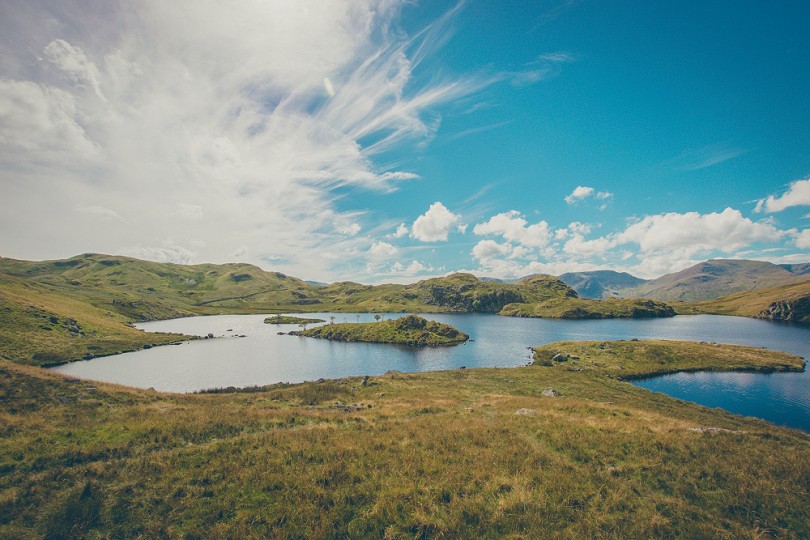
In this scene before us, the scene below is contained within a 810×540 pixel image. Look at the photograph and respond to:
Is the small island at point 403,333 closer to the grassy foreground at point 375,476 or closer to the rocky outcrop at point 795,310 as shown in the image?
the grassy foreground at point 375,476

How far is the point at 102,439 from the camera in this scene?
1830 cm

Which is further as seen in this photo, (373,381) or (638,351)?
(638,351)

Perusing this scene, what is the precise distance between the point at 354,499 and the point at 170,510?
23.4 feet

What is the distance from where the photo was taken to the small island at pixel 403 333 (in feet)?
445

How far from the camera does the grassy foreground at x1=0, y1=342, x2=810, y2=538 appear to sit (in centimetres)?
1066

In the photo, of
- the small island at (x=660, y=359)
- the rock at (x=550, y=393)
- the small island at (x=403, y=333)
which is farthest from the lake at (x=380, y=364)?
the rock at (x=550, y=393)

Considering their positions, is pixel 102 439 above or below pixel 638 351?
above

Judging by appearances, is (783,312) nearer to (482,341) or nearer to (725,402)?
(482,341)

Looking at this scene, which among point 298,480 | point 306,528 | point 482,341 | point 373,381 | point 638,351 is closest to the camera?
point 306,528

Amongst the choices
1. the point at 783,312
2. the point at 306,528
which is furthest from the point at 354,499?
the point at 783,312

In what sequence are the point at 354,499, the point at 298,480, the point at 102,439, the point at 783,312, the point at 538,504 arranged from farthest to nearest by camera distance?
the point at 783,312, the point at 102,439, the point at 298,480, the point at 354,499, the point at 538,504

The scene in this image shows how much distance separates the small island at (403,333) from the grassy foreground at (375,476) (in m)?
112

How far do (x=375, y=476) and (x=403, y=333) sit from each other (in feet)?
427

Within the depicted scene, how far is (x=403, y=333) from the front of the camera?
467 feet
